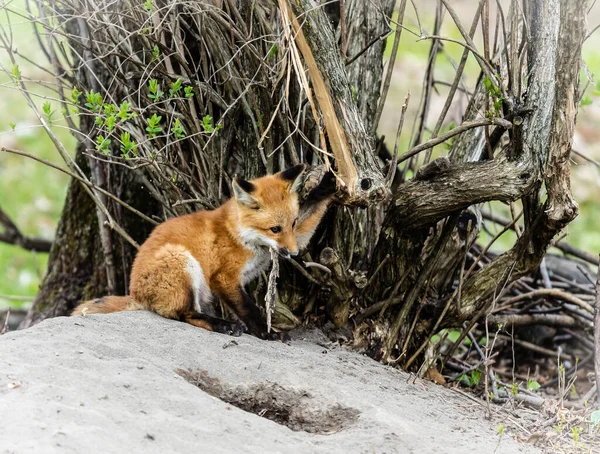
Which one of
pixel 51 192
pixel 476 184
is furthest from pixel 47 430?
pixel 51 192

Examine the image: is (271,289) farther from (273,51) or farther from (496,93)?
(496,93)

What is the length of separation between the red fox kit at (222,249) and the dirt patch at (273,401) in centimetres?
100

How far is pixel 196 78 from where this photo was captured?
18.4 feet

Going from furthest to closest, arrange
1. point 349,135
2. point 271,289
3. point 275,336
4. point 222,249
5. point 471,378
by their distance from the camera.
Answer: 1. point 471,378
2. point 222,249
3. point 275,336
4. point 271,289
5. point 349,135

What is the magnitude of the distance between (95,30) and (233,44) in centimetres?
103

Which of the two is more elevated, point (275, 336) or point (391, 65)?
point (391, 65)

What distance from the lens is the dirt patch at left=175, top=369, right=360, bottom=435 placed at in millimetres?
4188

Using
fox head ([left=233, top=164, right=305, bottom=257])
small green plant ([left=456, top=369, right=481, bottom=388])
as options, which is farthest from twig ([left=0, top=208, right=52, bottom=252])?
small green plant ([left=456, top=369, right=481, bottom=388])

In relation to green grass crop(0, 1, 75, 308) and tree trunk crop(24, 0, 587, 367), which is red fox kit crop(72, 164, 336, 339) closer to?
tree trunk crop(24, 0, 587, 367)

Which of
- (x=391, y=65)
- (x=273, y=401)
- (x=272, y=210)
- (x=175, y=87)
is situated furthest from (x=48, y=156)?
(x=273, y=401)

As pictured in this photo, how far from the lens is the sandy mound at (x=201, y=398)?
334 cm

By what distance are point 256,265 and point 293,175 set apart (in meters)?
0.85

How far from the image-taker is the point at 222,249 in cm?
554

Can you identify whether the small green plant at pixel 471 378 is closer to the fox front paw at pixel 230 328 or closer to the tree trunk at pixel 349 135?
the tree trunk at pixel 349 135
